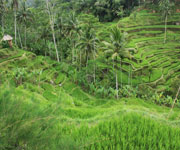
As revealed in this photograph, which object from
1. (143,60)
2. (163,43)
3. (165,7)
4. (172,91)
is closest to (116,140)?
(172,91)

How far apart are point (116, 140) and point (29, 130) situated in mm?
1650

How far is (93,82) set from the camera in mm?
20438

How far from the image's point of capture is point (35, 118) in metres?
1.60

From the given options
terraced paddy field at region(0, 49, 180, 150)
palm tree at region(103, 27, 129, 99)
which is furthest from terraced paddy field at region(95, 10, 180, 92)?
terraced paddy field at region(0, 49, 180, 150)

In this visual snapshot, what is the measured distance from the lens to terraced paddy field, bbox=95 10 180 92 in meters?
20.1

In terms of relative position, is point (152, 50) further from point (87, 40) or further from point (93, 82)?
point (87, 40)

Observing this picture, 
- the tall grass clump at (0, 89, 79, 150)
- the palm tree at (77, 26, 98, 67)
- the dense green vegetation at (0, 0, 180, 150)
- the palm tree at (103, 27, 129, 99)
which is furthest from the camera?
the palm tree at (77, 26, 98, 67)

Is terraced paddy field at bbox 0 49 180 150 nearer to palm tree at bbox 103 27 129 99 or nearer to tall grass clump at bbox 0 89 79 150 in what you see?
tall grass clump at bbox 0 89 79 150

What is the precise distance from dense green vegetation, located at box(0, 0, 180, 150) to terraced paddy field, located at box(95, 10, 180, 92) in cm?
12

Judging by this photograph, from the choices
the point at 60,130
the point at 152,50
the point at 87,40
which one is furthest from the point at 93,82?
the point at 60,130

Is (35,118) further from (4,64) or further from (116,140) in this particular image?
(4,64)

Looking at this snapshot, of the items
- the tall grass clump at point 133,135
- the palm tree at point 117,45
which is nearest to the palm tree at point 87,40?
the palm tree at point 117,45

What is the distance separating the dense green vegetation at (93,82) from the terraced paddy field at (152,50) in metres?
0.12

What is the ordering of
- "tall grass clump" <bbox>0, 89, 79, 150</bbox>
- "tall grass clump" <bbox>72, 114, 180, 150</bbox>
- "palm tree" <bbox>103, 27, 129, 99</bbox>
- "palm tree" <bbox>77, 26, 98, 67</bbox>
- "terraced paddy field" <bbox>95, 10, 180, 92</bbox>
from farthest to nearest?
"terraced paddy field" <bbox>95, 10, 180, 92</bbox> < "palm tree" <bbox>77, 26, 98, 67</bbox> < "palm tree" <bbox>103, 27, 129, 99</bbox> < "tall grass clump" <bbox>72, 114, 180, 150</bbox> < "tall grass clump" <bbox>0, 89, 79, 150</bbox>
